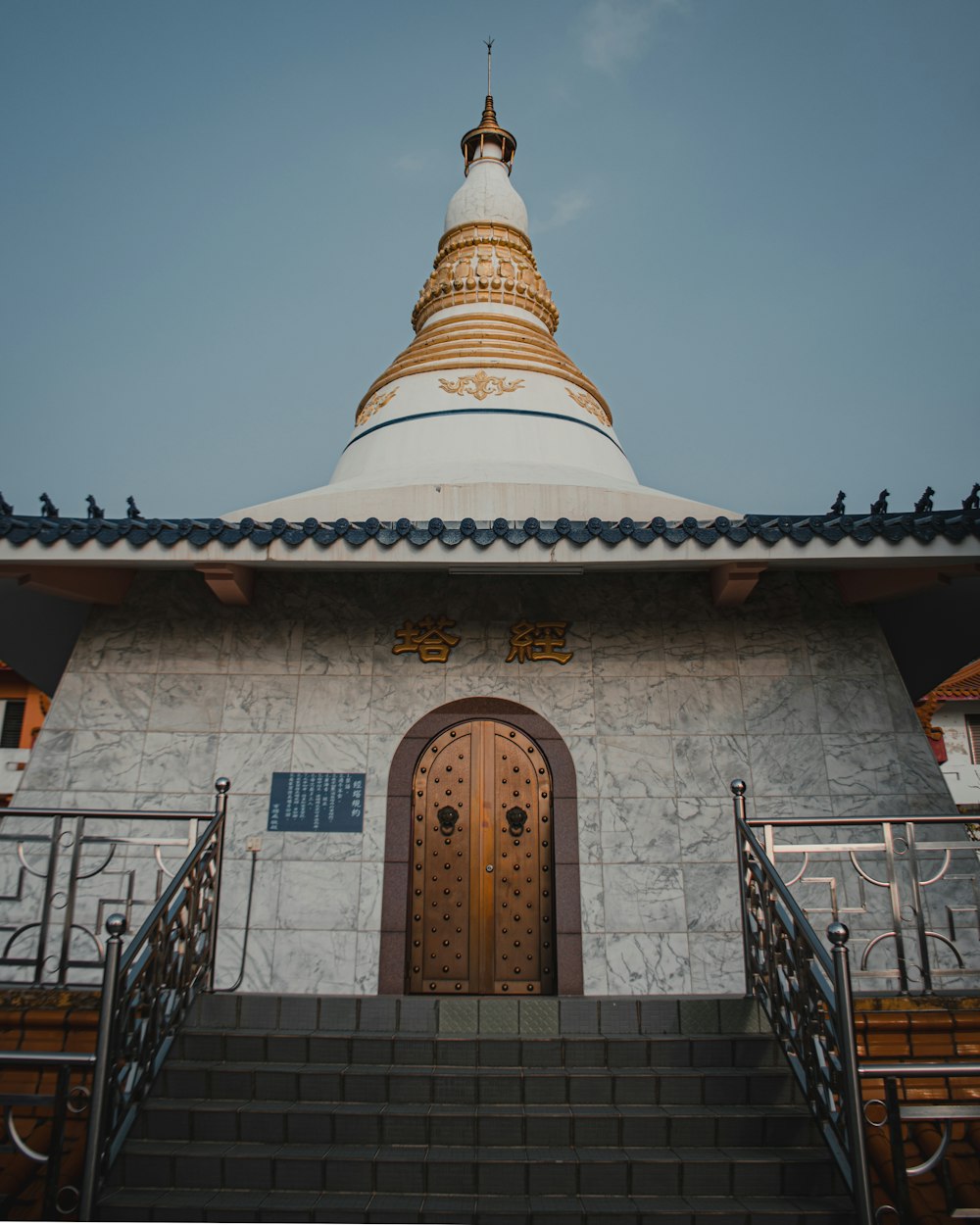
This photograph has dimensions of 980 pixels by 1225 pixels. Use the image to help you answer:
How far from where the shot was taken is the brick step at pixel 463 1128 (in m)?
3.95

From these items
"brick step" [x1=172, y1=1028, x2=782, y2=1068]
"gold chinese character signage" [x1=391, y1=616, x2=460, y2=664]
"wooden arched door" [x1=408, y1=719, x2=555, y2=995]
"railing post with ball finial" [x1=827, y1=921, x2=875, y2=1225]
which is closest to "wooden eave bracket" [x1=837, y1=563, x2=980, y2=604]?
"wooden arched door" [x1=408, y1=719, x2=555, y2=995]

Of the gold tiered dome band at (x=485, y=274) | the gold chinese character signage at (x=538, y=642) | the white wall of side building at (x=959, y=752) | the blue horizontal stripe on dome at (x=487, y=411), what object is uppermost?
the gold tiered dome band at (x=485, y=274)

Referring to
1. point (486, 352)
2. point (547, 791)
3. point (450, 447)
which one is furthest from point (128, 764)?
point (486, 352)

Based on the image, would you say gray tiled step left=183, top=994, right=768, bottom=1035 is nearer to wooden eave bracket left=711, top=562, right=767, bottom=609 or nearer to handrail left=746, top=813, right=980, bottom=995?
handrail left=746, top=813, right=980, bottom=995

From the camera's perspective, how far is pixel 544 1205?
11.6 ft

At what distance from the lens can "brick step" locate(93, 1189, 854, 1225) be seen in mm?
3420

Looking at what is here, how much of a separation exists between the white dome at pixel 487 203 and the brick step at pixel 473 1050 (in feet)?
38.3

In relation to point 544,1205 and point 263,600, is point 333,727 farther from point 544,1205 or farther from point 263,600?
point 544,1205

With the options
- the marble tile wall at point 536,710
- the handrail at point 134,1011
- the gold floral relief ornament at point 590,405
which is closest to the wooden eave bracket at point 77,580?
the marble tile wall at point 536,710

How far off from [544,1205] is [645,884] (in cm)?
320

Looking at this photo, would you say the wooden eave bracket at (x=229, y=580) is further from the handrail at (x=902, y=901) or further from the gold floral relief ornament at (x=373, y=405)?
the handrail at (x=902, y=901)

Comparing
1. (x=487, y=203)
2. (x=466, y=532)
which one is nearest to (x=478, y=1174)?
(x=466, y=532)

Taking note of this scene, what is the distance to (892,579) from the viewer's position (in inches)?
267

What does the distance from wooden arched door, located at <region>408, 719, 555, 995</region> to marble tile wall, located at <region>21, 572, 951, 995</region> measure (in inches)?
12.4
